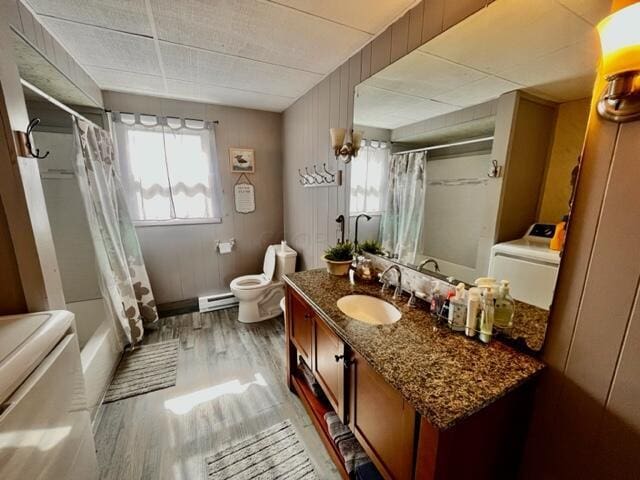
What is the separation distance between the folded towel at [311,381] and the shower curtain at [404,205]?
0.97 m

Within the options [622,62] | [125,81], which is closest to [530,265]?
[622,62]

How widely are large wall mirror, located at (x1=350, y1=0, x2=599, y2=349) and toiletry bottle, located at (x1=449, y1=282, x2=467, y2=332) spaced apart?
16 cm

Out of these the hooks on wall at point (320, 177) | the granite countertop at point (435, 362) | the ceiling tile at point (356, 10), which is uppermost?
the ceiling tile at point (356, 10)

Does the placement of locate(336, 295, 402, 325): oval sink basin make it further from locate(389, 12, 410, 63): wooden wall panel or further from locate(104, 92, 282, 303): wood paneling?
locate(104, 92, 282, 303): wood paneling

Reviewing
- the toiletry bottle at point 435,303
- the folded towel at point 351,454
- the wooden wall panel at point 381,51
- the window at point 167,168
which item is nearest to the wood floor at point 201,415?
the folded towel at point 351,454

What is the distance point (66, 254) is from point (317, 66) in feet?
9.13

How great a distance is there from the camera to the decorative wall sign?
9.71ft

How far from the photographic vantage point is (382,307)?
1381 mm

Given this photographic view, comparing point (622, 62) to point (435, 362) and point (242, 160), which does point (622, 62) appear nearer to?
point (435, 362)

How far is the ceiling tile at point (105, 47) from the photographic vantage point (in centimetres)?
146

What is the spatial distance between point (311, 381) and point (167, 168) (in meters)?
2.47

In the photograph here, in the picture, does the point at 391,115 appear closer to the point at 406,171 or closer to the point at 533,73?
the point at 406,171

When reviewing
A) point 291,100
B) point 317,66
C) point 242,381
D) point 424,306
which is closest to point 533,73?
point 424,306

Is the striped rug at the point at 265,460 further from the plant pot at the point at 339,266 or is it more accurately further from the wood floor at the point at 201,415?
the plant pot at the point at 339,266
